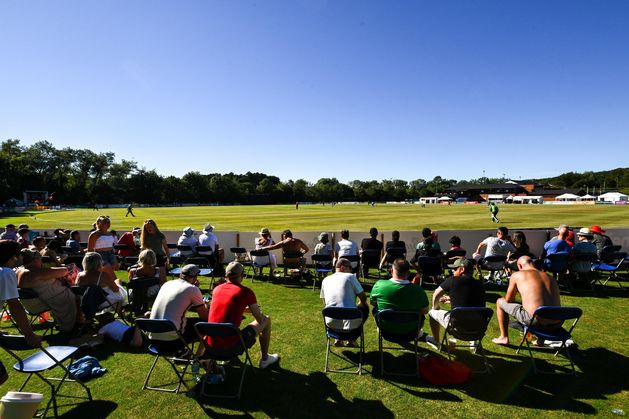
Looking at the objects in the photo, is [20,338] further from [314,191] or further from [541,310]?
[314,191]

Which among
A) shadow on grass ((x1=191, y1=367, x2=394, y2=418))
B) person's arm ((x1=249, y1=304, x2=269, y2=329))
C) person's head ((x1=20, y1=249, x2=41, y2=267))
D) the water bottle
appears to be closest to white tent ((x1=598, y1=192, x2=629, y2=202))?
shadow on grass ((x1=191, y1=367, x2=394, y2=418))

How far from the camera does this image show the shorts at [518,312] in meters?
4.73

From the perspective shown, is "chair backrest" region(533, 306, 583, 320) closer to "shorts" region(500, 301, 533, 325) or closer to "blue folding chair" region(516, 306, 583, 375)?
"blue folding chair" region(516, 306, 583, 375)

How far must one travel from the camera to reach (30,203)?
7094cm

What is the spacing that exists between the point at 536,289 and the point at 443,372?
173cm

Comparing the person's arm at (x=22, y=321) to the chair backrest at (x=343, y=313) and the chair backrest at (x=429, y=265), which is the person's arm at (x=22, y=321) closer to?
the chair backrest at (x=343, y=313)

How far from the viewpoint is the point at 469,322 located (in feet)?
14.1

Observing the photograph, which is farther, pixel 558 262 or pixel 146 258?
pixel 558 262

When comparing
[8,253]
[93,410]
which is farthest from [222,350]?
[8,253]

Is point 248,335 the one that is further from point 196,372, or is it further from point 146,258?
point 146,258

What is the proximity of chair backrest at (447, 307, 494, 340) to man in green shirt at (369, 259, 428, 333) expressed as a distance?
1.23 feet

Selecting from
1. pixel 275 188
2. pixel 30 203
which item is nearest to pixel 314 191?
pixel 275 188

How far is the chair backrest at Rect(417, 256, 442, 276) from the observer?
26.7ft

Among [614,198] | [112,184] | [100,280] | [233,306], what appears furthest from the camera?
[112,184]
